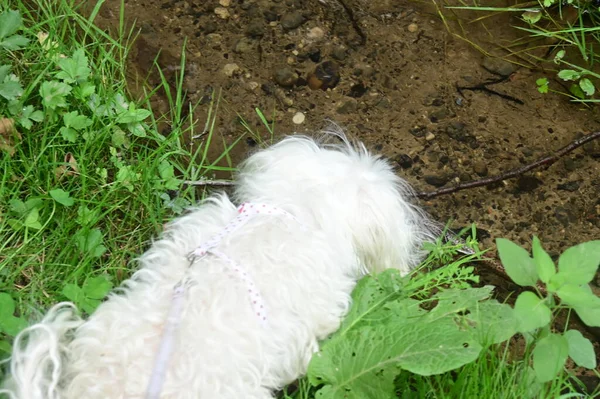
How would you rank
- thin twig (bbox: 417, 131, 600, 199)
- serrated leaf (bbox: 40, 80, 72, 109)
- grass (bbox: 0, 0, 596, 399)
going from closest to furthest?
grass (bbox: 0, 0, 596, 399), serrated leaf (bbox: 40, 80, 72, 109), thin twig (bbox: 417, 131, 600, 199)

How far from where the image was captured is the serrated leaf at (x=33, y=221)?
2.46m

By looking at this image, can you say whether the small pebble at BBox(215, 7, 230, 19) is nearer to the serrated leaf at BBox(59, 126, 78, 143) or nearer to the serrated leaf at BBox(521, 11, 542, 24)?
the serrated leaf at BBox(59, 126, 78, 143)

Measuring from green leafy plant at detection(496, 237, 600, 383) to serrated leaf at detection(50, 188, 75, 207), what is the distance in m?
1.49

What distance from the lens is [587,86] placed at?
3139mm

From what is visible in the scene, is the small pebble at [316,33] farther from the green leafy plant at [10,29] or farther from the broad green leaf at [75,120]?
the green leafy plant at [10,29]

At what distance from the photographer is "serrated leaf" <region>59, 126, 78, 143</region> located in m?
2.58

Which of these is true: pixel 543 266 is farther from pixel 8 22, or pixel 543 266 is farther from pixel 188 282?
pixel 8 22

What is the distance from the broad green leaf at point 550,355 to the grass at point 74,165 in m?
1.38

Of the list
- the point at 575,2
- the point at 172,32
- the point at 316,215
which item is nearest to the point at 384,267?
the point at 316,215

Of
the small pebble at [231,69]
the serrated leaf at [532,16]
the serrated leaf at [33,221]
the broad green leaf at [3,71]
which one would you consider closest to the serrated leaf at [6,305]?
the serrated leaf at [33,221]

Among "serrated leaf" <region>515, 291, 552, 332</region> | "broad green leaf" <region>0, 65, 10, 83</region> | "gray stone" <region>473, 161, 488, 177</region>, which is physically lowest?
"gray stone" <region>473, 161, 488, 177</region>

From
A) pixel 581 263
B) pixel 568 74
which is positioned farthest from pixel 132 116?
pixel 568 74

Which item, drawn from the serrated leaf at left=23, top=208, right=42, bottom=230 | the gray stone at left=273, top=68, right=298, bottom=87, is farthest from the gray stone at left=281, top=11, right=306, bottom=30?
the serrated leaf at left=23, top=208, right=42, bottom=230

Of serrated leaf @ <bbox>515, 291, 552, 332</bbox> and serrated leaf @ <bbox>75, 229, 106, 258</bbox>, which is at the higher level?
serrated leaf @ <bbox>75, 229, 106, 258</bbox>
